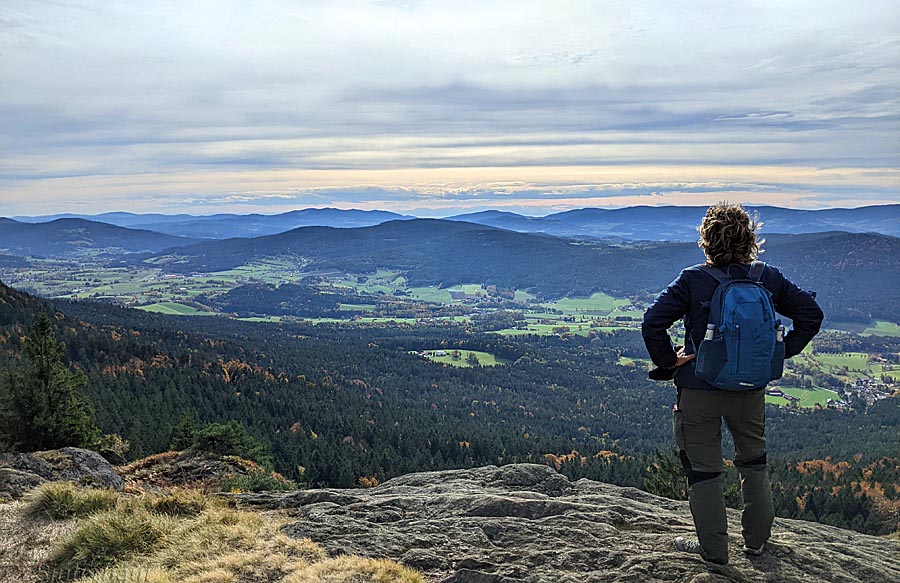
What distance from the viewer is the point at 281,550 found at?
22.8 ft

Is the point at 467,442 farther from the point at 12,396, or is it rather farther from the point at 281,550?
the point at 281,550

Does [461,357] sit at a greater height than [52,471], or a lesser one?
lesser

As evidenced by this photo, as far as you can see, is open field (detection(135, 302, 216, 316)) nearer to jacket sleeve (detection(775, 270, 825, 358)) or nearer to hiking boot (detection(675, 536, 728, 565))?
hiking boot (detection(675, 536, 728, 565))

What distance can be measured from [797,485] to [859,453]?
3276cm

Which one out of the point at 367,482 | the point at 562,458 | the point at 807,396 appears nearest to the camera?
the point at 367,482

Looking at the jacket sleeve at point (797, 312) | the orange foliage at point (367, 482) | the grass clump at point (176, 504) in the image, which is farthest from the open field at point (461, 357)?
the jacket sleeve at point (797, 312)

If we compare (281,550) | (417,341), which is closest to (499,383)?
(417,341)

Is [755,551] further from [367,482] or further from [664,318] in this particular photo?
[367,482]

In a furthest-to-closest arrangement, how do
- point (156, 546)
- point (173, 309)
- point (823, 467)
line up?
point (173, 309)
point (823, 467)
point (156, 546)

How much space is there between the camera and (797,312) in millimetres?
5832

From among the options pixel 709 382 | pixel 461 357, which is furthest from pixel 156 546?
pixel 461 357

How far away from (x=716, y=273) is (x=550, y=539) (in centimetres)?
394

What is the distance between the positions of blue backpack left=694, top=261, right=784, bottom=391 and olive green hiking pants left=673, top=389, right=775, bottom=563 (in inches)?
12.7

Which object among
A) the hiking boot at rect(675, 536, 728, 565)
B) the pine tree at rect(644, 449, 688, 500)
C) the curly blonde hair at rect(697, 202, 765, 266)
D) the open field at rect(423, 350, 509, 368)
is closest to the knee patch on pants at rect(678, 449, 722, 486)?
the hiking boot at rect(675, 536, 728, 565)
